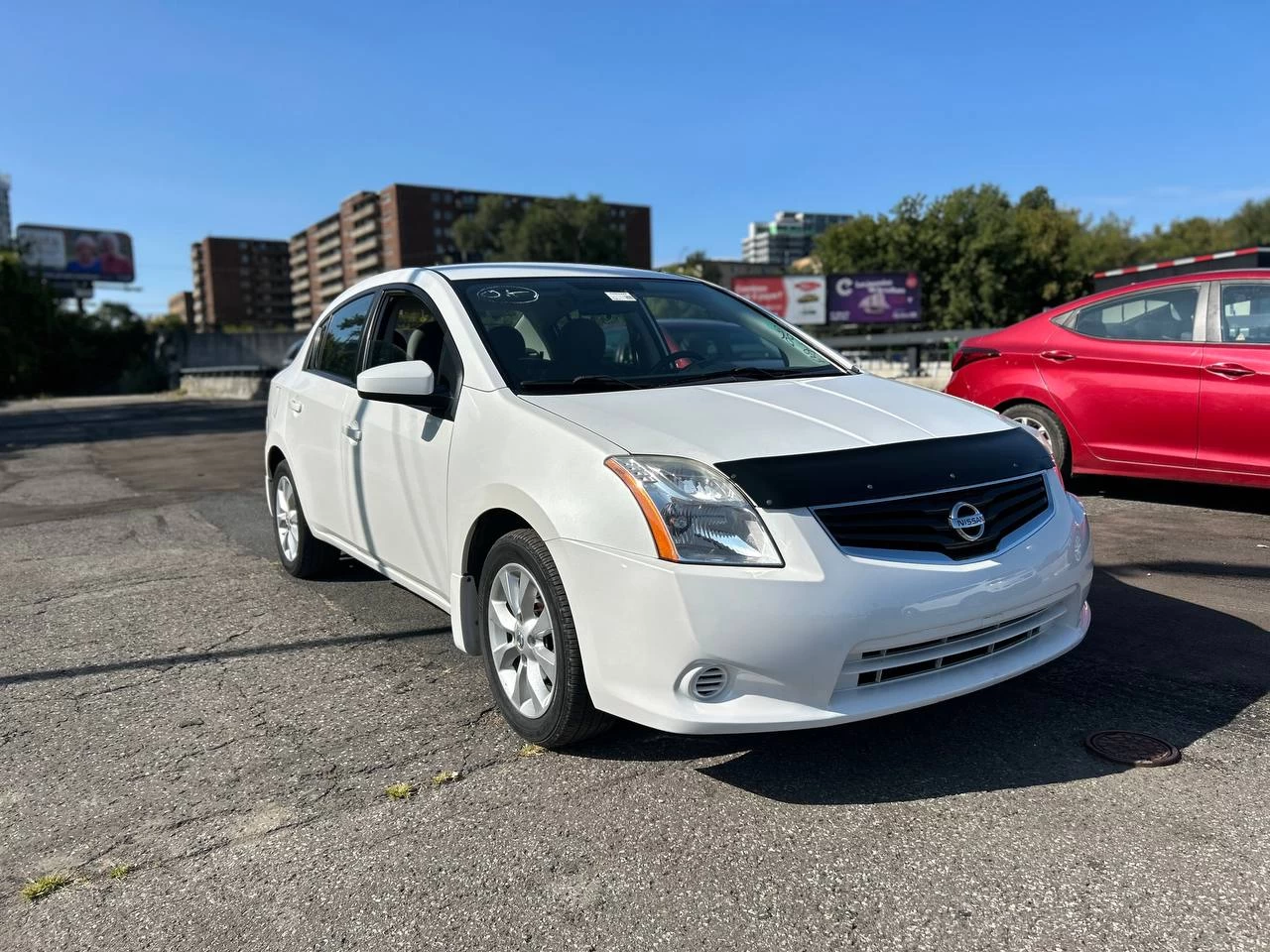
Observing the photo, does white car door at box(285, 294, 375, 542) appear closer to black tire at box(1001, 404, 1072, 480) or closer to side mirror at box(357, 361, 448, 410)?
side mirror at box(357, 361, 448, 410)

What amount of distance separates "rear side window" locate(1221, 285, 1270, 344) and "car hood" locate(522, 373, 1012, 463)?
3.47 meters

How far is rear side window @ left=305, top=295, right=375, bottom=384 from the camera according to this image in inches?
185

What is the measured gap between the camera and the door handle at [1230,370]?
Answer: 19.3ft

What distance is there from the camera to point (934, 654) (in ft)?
9.21

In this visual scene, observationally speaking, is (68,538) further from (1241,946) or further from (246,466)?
(1241,946)

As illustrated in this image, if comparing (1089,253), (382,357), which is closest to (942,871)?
(382,357)

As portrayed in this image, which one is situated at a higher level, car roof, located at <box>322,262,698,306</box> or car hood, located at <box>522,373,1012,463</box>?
car roof, located at <box>322,262,698,306</box>

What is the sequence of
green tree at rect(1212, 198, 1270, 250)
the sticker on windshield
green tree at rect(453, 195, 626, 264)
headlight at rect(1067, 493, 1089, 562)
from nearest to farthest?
headlight at rect(1067, 493, 1089, 562) → the sticker on windshield → green tree at rect(1212, 198, 1270, 250) → green tree at rect(453, 195, 626, 264)

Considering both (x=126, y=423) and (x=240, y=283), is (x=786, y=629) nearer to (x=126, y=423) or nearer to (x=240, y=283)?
(x=126, y=423)

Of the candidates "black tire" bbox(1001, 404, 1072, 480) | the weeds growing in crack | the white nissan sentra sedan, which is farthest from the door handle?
the weeds growing in crack

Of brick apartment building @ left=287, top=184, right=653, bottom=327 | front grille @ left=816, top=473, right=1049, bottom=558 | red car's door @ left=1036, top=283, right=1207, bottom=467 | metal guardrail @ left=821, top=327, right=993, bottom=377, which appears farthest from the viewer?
brick apartment building @ left=287, top=184, right=653, bottom=327

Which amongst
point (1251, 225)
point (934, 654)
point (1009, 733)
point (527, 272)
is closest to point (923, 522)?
point (934, 654)

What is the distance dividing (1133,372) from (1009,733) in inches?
163

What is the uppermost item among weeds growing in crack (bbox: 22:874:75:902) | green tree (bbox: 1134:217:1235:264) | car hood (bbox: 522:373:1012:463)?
green tree (bbox: 1134:217:1235:264)
